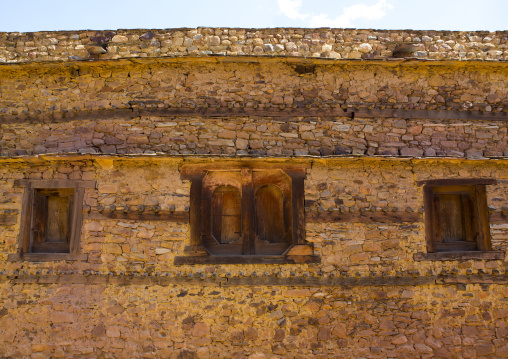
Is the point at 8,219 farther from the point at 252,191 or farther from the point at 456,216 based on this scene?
the point at 456,216

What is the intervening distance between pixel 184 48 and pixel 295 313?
5.01 m

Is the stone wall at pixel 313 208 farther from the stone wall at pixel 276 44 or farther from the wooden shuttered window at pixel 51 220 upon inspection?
the stone wall at pixel 276 44

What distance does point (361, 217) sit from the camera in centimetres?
621

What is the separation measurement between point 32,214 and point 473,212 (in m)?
7.60

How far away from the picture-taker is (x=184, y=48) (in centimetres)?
683

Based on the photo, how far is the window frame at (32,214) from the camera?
20.3 feet

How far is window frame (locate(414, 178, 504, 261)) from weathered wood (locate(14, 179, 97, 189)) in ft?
18.4

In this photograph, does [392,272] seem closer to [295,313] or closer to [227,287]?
[295,313]

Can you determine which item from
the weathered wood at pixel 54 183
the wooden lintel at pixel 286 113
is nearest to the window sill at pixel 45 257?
the weathered wood at pixel 54 183

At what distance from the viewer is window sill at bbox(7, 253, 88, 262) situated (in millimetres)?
6137

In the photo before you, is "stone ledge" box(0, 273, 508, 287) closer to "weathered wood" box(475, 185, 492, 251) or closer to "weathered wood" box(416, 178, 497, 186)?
"weathered wood" box(475, 185, 492, 251)

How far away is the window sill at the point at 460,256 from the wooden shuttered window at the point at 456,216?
0.11 meters

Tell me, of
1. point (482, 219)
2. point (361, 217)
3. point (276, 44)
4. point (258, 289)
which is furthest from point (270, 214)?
point (482, 219)

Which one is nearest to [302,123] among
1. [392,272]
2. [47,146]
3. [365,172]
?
[365,172]
